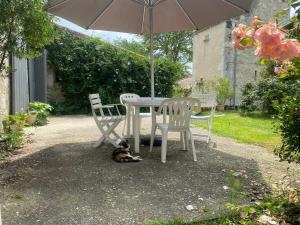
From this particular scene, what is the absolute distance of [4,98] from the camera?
6758 millimetres

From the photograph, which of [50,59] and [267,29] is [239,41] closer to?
[267,29]

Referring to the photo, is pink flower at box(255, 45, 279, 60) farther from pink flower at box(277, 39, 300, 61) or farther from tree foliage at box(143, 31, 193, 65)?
tree foliage at box(143, 31, 193, 65)

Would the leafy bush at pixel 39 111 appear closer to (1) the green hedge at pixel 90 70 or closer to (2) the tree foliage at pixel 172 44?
(1) the green hedge at pixel 90 70

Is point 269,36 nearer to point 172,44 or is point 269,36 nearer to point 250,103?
point 250,103

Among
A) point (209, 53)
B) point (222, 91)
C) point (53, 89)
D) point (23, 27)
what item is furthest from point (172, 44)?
point (23, 27)

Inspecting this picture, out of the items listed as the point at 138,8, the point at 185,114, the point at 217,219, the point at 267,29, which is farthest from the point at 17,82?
the point at 267,29

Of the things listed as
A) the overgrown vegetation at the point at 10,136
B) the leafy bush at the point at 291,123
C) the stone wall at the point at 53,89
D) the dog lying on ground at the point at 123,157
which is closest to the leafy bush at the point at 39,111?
the overgrown vegetation at the point at 10,136

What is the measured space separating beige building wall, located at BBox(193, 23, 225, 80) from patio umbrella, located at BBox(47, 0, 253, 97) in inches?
410

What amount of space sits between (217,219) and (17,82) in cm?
648

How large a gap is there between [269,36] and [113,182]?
8.50 ft

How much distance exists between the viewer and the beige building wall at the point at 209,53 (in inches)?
695

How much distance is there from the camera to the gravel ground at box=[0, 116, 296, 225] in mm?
3012

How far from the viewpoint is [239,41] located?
83.0 inches

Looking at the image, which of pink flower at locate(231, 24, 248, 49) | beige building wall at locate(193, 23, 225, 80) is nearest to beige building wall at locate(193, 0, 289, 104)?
beige building wall at locate(193, 23, 225, 80)
